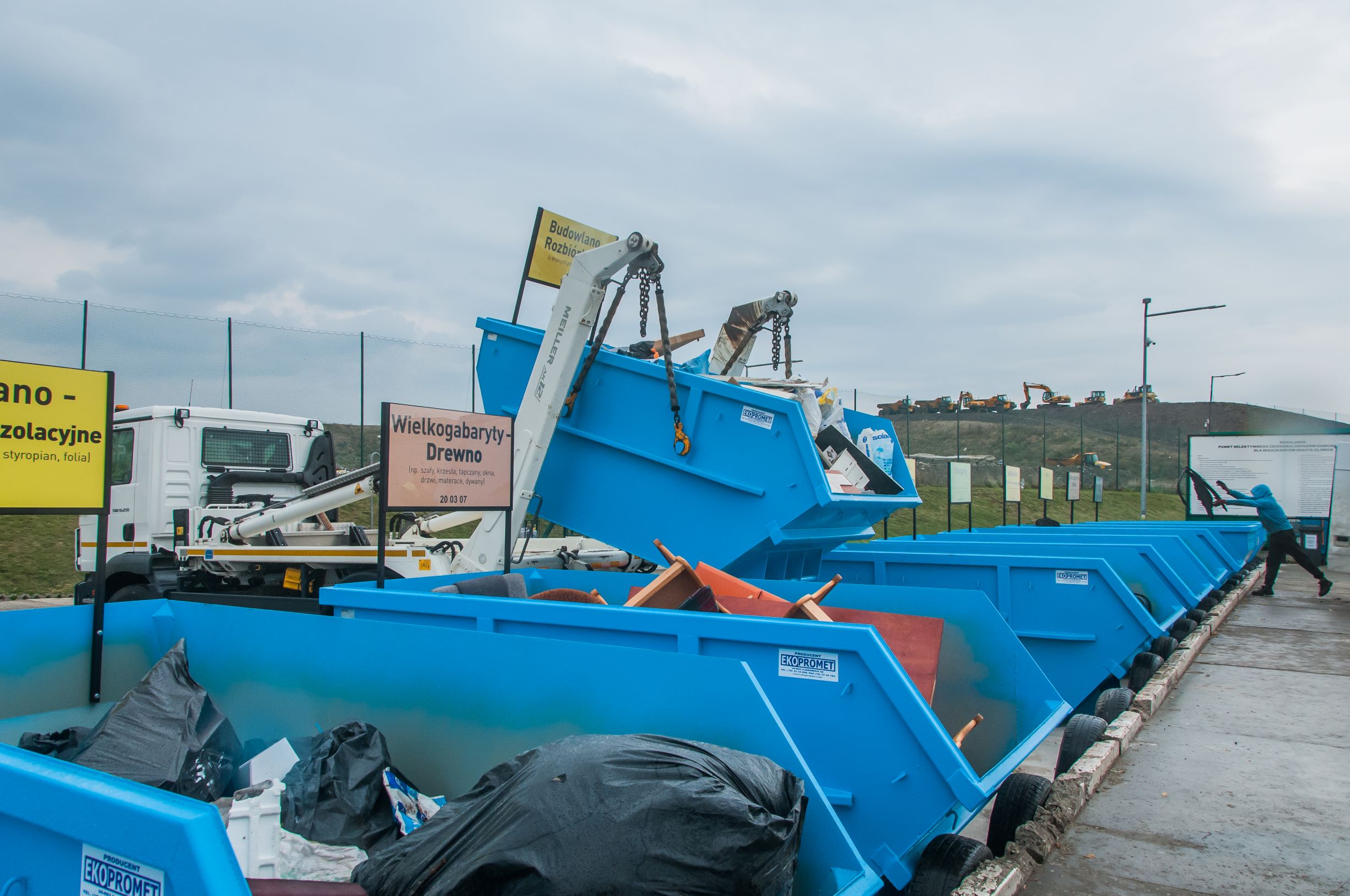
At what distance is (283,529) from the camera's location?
27.8 ft

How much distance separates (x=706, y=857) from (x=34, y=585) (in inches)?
597

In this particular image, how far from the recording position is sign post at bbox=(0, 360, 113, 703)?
3646mm

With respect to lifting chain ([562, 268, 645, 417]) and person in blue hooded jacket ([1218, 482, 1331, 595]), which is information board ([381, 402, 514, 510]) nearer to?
lifting chain ([562, 268, 645, 417])

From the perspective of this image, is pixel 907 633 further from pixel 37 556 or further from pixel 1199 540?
pixel 37 556

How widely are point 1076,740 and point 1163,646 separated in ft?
11.4

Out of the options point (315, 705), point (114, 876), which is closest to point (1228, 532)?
point (315, 705)

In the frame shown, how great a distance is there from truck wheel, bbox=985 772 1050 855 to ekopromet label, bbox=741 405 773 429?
8.58 ft

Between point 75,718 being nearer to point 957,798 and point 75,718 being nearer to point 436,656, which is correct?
point 436,656

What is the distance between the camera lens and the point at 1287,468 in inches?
764

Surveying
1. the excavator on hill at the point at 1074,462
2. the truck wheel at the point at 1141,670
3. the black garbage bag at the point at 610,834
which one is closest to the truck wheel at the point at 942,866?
the black garbage bag at the point at 610,834

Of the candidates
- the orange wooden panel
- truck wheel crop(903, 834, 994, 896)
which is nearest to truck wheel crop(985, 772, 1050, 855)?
the orange wooden panel

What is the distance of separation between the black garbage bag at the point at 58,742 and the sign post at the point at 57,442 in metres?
0.63

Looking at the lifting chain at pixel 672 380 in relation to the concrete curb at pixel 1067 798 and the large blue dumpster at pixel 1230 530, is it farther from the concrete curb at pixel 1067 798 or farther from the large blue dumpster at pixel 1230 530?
the large blue dumpster at pixel 1230 530

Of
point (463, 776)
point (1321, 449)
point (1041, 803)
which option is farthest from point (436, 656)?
point (1321, 449)
